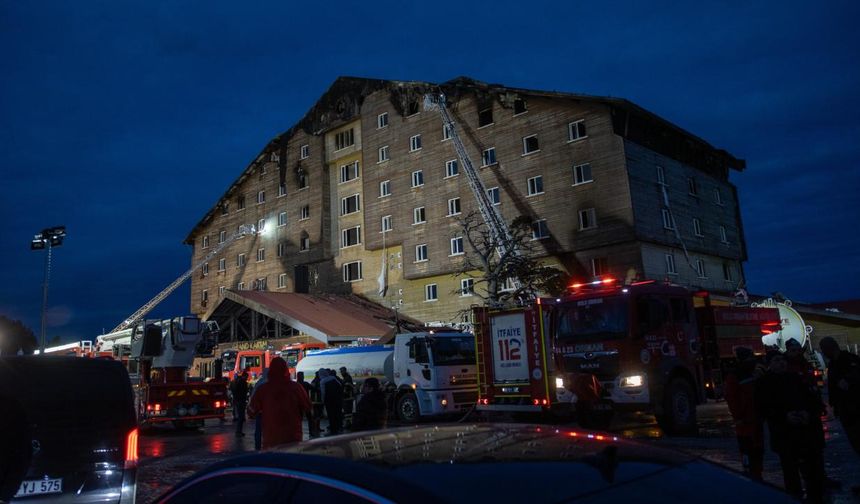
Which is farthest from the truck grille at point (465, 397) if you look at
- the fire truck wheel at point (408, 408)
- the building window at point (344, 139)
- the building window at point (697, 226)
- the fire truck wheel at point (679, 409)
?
the building window at point (344, 139)

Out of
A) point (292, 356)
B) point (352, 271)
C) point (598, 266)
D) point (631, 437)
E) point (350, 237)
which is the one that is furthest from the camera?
point (350, 237)

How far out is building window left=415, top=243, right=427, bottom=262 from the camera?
4150 cm

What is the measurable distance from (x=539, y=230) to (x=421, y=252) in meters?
8.61

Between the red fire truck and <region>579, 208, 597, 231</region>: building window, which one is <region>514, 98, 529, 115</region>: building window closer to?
<region>579, 208, 597, 231</region>: building window

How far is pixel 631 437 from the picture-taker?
11.0 metres

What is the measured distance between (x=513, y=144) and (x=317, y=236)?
17.9 metres

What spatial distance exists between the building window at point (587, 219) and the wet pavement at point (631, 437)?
46.0ft

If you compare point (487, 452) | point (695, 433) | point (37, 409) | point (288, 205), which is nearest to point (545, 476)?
point (487, 452)

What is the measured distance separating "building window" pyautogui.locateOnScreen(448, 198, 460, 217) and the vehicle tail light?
111ft

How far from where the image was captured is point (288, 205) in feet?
170

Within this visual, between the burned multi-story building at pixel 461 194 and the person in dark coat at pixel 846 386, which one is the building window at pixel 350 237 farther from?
the person in dark coat at pixel 846 386

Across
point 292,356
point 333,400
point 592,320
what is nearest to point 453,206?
point 292,356

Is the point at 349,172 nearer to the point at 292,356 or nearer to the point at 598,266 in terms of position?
the point at 292,356

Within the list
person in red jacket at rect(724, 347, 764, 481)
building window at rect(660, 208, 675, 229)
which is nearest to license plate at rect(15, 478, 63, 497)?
person in red jacket at rect(724, 347, 764, 481)
